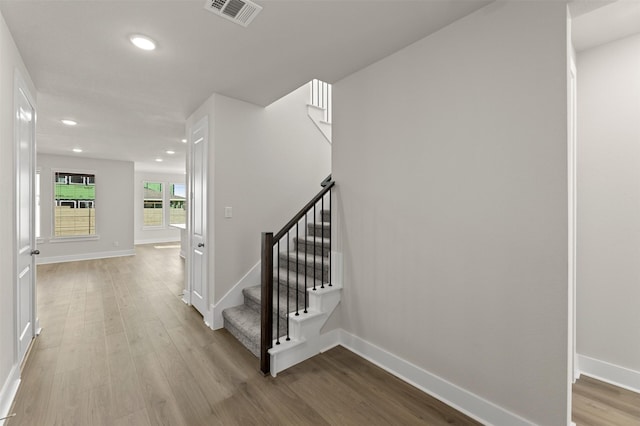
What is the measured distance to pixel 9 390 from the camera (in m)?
1.83

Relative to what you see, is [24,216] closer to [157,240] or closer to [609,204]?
[609,204]

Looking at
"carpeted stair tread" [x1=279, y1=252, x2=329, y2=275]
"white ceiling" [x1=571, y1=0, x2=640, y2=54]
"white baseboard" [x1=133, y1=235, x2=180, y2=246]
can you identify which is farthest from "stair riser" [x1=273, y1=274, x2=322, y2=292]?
"white baseboard" [x1=133, y1=235, x2=180, y2=246]

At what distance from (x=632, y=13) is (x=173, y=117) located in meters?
4.57

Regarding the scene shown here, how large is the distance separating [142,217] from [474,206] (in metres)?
10.4

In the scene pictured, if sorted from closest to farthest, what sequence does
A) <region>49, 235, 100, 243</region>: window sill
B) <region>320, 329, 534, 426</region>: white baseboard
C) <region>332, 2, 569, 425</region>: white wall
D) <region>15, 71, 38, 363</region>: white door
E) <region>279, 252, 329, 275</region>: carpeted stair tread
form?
<region>332, 2, 569, 425</region>: white wall → <region>320, 329, 534, 426</region>: white baseboard → <region>15, 71, 38, 363</region>: white door → <region>279, 252, 329, 275</region>: carpeted stair tread → <region>49, 235, 100, 243</region>: window sill

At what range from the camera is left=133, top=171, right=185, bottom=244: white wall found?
9227 mm

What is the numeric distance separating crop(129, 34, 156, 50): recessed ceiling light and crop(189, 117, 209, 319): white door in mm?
1059

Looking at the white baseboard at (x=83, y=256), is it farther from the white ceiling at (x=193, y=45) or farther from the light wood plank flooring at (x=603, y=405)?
the light wood plank flooring at (x=603, y=405)

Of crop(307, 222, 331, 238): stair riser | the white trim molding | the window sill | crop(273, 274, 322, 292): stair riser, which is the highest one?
crop(307, 222, 331, 238): stair riser

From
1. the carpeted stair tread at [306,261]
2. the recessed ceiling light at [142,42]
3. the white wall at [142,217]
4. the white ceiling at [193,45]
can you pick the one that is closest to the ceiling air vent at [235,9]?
the white ceiling at [193,45]

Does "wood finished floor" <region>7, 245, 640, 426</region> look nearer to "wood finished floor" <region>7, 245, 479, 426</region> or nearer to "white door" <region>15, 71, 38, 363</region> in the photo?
"wood finished floor" <region>7, 245, 479, 426</region>

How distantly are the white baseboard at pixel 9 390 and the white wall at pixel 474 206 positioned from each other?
8.18ft

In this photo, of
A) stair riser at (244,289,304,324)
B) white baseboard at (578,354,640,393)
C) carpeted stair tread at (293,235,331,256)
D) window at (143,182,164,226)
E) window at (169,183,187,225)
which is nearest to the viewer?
white baseboard at (578,354,640,393)

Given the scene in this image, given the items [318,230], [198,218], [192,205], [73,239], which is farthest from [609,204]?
[73,239]
